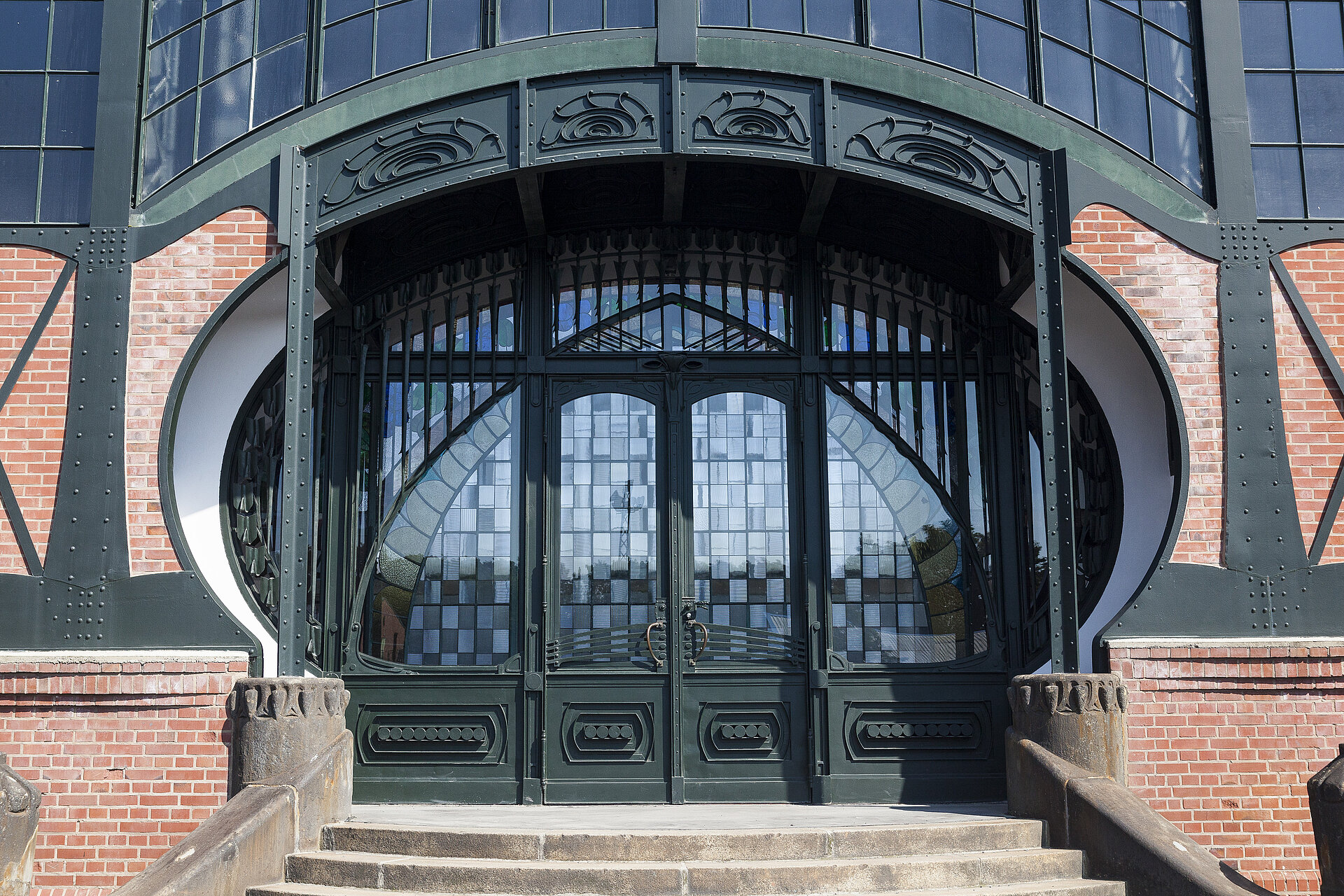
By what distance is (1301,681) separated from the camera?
22.2 feet

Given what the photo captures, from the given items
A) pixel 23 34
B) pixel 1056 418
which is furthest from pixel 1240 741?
pixel 23 34

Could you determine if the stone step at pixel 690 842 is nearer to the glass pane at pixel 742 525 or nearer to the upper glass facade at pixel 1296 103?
the glass pane at pixel 742 525

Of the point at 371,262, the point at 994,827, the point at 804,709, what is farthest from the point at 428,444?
the point at 994,827

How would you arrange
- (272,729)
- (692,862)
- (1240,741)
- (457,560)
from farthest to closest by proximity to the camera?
(457,560), (1240,741), (272,729), (692,862)

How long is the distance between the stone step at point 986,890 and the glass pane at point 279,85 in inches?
172

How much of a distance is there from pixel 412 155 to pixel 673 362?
215 centimetres

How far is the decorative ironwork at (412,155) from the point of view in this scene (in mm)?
7191

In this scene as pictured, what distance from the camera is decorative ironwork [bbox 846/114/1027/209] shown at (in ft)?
23.6

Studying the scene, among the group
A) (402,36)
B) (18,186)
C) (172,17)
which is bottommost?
(18,186)

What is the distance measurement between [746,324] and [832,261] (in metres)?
0.72

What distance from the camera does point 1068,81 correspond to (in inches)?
297

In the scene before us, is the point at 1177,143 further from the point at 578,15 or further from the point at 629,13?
the point at 578,15

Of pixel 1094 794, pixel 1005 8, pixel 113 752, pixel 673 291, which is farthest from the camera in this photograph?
pixel 673 291

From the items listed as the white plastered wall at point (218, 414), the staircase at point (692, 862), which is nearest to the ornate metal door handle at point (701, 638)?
the staircase at point (692, 862)
